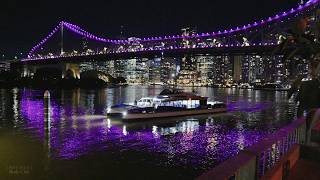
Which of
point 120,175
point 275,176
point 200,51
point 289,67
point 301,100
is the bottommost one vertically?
point 120,175

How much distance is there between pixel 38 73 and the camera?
119 metres

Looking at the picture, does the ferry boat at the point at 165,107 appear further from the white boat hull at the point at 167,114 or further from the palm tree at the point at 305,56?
the palm tree at the point at 305,56

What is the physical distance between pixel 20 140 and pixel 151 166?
9.12m

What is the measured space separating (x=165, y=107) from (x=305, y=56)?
30557 mm

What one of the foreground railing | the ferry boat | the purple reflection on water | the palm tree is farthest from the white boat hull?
the palm tree

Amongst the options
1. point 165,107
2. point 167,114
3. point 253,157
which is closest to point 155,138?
point 167,114

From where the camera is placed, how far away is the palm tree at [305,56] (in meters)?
2.34

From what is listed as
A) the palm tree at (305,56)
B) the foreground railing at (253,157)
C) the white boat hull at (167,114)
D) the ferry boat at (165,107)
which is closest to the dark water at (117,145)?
the white boat hull at (167,114)

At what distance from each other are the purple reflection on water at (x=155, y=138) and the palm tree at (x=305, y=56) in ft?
44.0

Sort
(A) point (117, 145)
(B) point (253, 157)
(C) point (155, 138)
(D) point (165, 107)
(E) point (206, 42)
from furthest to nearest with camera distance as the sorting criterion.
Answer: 1. (E) point (206, 42)
2. (D) point (165, 107)
3. (C) point (155, 138)
4. (A) point (117, 145)
5. (B) point (253, 157)

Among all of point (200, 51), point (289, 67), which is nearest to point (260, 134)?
point (289, 67)

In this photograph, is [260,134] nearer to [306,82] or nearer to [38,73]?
[306,82]

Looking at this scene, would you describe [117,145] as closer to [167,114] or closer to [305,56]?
[167,114]

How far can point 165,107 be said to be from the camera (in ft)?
109
